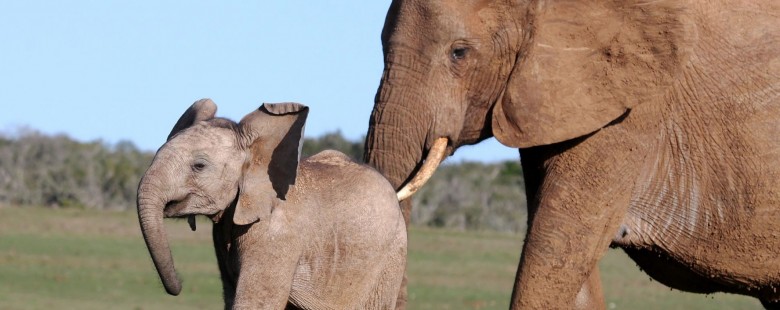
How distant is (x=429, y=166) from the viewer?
674 cm

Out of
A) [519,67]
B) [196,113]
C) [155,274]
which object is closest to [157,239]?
[196,113]

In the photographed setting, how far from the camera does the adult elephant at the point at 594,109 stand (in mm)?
6797

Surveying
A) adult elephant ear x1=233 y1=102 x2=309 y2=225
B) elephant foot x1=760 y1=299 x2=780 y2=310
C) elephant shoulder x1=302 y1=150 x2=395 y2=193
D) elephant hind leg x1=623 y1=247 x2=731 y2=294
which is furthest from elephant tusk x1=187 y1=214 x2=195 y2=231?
elephant foot x1=760 y1=299 x2=780 y2=310

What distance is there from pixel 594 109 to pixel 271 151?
1.30m

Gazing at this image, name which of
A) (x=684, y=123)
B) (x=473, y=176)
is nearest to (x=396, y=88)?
(x=684, y=123)

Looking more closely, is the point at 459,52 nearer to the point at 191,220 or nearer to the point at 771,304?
the point at 191,220

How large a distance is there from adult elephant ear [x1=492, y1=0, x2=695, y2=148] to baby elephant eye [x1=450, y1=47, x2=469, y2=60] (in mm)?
213

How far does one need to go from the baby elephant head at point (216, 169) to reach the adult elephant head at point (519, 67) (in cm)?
40

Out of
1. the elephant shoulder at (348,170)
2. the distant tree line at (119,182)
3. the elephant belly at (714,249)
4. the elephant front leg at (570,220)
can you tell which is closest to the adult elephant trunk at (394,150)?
the elephant shoulder at (348,170)

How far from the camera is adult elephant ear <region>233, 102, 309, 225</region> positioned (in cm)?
679

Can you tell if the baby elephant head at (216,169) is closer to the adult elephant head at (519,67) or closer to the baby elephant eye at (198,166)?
the baby elephant eye at (198,166)

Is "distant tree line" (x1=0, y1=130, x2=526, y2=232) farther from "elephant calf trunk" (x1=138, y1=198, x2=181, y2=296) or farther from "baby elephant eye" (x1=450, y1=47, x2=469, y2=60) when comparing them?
"elephant calf trunk" (x1=138, y1=198, x2=181, y2=296)

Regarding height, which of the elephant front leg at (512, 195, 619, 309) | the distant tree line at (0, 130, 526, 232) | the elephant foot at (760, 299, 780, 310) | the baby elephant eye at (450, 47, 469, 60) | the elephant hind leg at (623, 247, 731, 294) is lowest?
the distant tree line at (0, 130, 526, 232)

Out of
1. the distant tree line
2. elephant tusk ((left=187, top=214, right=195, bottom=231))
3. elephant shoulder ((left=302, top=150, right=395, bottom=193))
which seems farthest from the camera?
the distant tree line
